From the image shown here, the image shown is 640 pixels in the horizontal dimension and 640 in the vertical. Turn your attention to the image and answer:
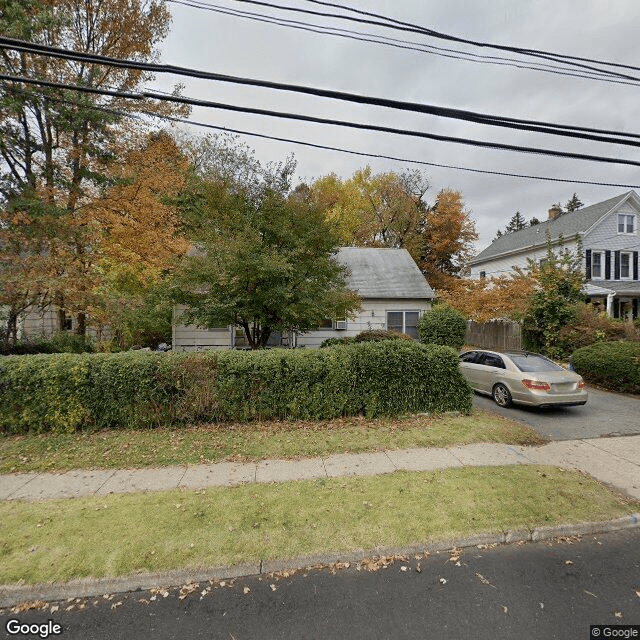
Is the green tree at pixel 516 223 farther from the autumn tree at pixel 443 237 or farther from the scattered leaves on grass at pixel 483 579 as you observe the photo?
the scattered leaves on grass at pixel 483 579

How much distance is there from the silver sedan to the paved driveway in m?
0.33

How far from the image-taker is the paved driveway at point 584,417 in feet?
22.7

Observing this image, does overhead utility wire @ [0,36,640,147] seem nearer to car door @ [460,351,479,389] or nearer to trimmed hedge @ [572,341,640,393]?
car door @ [460,351,479,389]

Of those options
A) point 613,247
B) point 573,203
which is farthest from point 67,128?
point 573,203

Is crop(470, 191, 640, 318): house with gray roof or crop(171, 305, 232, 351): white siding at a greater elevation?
crop(470, 191, 640, 318): house with gray roof

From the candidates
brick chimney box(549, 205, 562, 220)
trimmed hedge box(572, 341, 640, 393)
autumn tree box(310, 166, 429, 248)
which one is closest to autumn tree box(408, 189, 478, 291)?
autumn tree box(310, 166, 429, 248)

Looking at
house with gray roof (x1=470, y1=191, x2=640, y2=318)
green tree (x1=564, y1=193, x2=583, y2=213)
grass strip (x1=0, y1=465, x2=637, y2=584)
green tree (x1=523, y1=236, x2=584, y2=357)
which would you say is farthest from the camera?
green tree (x1=564, y1=193, x2=583, y2=213)

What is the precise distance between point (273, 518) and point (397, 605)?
1603 mm

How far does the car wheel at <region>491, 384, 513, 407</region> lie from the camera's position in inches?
341

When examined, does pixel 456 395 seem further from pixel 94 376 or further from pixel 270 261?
pixel 94 376

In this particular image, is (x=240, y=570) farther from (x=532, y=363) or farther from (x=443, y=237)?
(x=443, y=237)

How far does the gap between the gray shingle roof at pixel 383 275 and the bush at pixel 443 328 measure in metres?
1.12

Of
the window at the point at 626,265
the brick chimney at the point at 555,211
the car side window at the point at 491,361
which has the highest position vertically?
the brick chimney at the point at 555,211

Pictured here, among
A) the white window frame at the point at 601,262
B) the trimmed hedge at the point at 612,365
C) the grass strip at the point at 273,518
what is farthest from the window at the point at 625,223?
the grass strip at the point at 273,518
